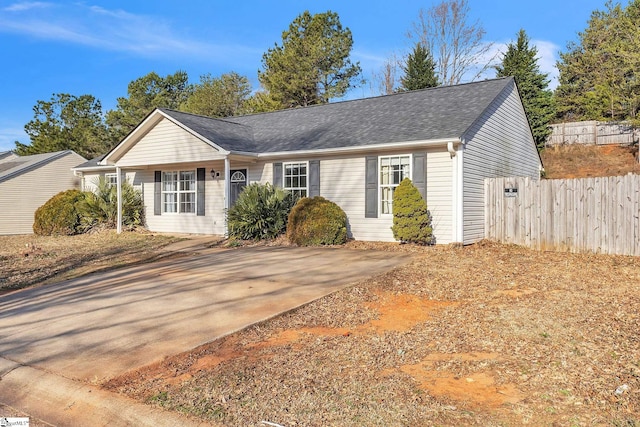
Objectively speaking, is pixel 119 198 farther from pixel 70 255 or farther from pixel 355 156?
pixel 355 156

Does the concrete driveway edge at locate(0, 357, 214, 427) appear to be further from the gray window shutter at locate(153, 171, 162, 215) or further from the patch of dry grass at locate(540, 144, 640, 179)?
the patch of dry grass at locate(540, 144, 640, 179)

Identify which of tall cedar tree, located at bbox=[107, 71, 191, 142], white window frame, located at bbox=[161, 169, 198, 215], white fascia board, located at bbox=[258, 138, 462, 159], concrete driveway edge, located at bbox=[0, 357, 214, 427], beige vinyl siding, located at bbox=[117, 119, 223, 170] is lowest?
concrete driveway edge, located at bbox=[0, 357, 214, 427]

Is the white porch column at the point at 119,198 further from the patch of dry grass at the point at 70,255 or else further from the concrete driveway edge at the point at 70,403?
the concrete driveway edge at the point at 70,403

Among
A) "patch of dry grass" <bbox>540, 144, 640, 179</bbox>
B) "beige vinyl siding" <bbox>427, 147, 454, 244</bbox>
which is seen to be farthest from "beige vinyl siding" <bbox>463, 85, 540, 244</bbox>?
"patch of dry grass" <bbox>540, 144, 640, 179</bbox>

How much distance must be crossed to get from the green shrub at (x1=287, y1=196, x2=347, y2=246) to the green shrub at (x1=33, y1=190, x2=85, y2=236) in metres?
10.9

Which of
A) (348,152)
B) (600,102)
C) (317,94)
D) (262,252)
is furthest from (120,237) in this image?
(600,102)

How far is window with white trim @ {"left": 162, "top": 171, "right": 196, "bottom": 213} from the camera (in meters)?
16.7

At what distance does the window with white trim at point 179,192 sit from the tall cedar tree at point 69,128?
1131 inches

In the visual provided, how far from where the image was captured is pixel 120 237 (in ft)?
52.8

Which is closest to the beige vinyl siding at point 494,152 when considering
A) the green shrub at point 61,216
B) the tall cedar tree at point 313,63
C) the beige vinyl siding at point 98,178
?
the beige vinyl siding at point 98,178

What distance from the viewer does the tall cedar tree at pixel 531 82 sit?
81.4 ft

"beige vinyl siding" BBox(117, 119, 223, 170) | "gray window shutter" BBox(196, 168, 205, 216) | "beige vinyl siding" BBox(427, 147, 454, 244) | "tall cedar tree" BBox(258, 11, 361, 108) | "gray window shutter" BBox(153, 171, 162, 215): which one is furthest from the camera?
"tall cedar tree" BBox(258, 11, 361, 108)

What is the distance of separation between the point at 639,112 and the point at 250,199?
887 inches

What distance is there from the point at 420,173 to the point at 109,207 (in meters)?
12.5
